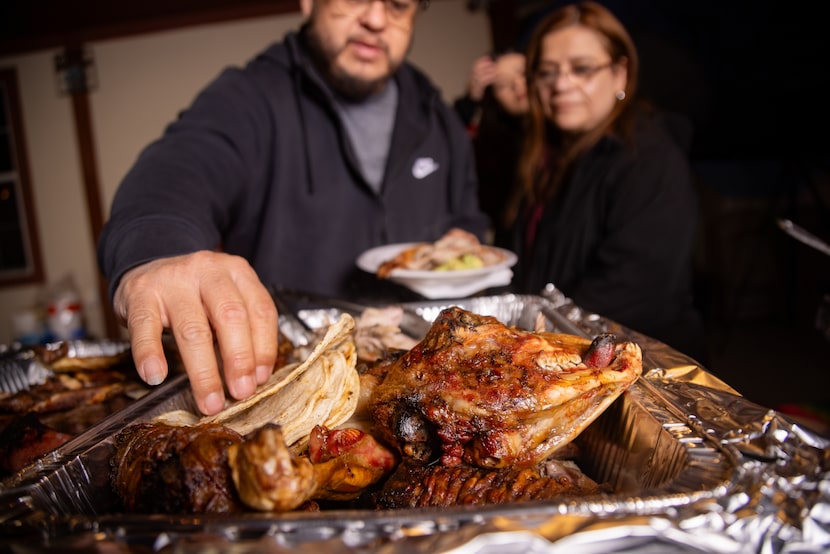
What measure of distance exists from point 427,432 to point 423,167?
2154mm

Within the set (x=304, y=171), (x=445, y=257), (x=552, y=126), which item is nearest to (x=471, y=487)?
(x=445, y=257)

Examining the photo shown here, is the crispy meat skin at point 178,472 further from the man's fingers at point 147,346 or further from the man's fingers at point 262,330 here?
the man's fingers at point 262,330

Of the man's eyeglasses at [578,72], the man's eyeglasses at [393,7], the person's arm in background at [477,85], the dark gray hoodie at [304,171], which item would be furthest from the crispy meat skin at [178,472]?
the person's arm in background at [477,85]

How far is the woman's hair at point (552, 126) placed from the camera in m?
2.89

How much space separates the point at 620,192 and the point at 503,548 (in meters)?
2.49

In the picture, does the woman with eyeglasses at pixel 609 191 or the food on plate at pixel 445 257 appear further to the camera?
the woman with eyeglasses at pixel 609 191

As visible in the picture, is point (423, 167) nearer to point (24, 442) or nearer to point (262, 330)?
point (262, 330)

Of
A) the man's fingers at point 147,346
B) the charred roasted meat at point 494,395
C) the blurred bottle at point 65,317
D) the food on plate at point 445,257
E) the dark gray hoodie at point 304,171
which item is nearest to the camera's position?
the charred roasted meat at point 494,395

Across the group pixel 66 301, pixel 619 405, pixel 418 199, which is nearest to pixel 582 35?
pixel 418 199

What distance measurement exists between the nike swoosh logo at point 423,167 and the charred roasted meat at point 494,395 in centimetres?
198

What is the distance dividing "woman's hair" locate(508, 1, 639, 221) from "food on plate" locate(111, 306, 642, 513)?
216 cm

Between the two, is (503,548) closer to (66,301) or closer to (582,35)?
(582,35)

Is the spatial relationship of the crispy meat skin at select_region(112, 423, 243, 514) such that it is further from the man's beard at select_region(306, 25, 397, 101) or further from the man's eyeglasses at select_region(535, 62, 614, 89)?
the man's eyeglasses at select_region(535, 62, 614, 89)

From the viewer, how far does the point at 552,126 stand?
132 inches
